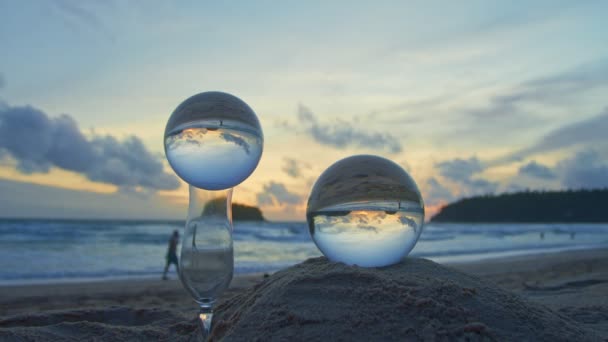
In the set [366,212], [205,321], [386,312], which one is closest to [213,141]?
[366,212]

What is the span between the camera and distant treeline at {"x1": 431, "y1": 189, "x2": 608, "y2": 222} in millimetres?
100481

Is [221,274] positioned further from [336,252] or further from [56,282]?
[56,282]

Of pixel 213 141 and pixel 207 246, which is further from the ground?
pixel 213 141

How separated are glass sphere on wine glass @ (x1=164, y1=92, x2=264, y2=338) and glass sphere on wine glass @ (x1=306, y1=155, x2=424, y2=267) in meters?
0.56

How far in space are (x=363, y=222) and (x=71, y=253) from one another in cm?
2194

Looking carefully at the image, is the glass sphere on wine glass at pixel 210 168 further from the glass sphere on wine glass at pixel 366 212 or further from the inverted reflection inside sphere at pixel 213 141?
the glass sphere on wine glass at pixel 366 212

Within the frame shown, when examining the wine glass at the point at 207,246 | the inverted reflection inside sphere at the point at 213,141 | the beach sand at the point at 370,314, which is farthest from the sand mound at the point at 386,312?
the inverted reflection inside sphere at the point at 213,141

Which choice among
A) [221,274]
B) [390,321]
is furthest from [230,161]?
[390,321]

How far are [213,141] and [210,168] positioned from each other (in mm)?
139

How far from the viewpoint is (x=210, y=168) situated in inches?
96.6

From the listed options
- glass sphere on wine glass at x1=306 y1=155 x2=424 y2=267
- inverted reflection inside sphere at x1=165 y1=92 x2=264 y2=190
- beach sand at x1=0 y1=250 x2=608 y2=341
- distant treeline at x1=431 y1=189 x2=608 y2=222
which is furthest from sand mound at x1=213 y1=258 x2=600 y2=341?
distant treeline at x1=431 y1=189 x2=608 y2=222

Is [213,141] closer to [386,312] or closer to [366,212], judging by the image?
[366,212]

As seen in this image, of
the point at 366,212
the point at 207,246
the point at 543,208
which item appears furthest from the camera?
the point at 543,208

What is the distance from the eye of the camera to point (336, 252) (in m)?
2.97
